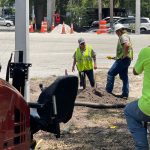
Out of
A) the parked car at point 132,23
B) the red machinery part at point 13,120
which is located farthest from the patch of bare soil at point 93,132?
the parked car at point 132,23

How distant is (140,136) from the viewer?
230 inches

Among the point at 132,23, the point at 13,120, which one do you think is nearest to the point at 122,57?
the point at 13,120

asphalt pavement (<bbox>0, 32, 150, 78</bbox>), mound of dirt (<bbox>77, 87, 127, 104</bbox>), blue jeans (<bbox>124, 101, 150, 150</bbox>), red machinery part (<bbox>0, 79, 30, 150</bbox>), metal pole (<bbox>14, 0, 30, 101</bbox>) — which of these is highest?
metal pole (<bbox>14, 0, 30, 101</bbox>)

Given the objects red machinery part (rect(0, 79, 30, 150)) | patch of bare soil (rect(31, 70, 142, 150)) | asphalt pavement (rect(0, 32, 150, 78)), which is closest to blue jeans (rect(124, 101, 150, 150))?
patch of bare soil (rect(31, 70, 142, 150))

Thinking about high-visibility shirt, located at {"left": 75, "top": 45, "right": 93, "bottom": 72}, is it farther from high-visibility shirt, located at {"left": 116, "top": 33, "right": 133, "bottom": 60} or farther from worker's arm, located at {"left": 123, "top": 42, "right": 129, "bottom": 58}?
worker's arm, located at {"left": 123, "top": 42, "right": 129, "bottom": 58}

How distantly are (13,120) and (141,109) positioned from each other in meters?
2.02

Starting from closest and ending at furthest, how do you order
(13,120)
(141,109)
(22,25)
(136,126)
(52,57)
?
(13,120) → (141,109) → (136,126) → (22,25) → (52,57)

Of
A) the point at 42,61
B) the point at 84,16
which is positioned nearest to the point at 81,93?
the point at 42,61

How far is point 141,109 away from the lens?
561 centimetres

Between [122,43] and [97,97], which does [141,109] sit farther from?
[122,43]

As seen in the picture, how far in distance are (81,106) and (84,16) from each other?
2084 inches

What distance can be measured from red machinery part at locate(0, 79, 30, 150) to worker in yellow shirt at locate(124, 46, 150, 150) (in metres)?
1.72

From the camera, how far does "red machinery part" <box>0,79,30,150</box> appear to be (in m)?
3.81

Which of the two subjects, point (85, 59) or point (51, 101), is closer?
point (51, 101)
